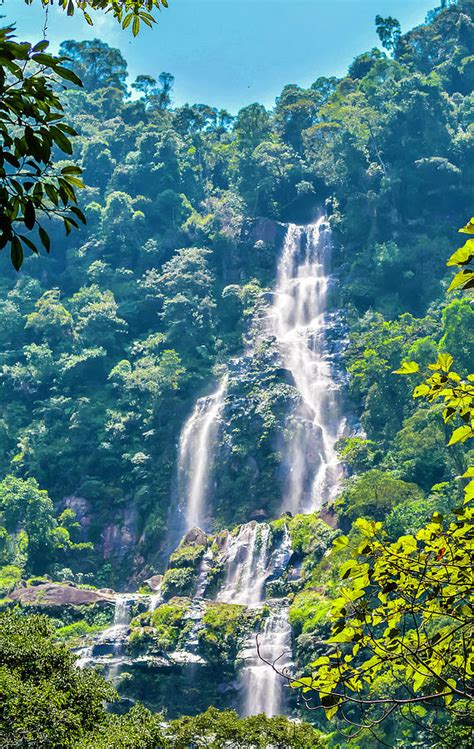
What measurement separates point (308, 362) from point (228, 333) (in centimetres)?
526

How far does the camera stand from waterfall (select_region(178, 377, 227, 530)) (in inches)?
1223

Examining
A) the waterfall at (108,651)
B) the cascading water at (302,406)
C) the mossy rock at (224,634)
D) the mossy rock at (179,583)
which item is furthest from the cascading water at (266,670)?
the mossy rock at (179,583)

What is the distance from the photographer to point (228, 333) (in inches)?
→ 1507

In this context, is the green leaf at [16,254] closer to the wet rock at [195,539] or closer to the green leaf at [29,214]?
the green leaf at [29,214]

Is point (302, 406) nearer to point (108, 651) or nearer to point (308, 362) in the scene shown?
point (308, 362)

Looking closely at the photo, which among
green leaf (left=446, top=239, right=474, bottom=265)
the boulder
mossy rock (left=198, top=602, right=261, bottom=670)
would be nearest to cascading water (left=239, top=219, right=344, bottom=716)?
mossy rock (left=198, top=602, right=261, bottom=670)

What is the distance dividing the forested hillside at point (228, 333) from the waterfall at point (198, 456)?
1.69 ft

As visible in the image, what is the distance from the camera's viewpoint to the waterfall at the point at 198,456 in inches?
1223

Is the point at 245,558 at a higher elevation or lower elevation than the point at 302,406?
lower

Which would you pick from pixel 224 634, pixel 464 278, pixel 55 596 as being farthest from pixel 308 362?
pixel 464 278

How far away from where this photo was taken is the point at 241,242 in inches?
1650

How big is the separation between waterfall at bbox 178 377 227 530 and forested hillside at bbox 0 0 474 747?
0.51 metres

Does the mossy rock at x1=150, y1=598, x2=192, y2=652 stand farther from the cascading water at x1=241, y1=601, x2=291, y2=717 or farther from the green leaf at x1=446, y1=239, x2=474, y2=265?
the green leaf at x1=446, y1=239, x2=474, y2=265

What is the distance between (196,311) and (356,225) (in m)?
9.94
